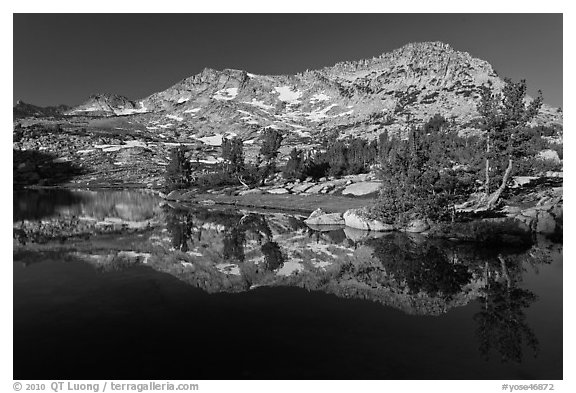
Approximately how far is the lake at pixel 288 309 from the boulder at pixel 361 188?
140 ft

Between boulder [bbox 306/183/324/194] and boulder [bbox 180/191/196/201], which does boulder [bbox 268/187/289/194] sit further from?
boulder [bbox 180/191/196/201]

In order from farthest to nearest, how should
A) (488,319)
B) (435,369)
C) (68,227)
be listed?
(68,227) < (488,319) < (435,369)

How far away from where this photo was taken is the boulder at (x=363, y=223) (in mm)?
56688

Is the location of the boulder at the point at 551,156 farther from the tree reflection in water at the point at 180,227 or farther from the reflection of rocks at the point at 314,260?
the tree reflection in water at the point at 180,227

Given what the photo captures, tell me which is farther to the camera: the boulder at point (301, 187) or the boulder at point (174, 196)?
the boulder at point (174, 196)

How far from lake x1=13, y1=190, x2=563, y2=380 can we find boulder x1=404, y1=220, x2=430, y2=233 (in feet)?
13.6

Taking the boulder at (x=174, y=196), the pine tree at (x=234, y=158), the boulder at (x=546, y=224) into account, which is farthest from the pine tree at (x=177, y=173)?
the boulder at (x=546, y=224)

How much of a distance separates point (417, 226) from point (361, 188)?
42.2m

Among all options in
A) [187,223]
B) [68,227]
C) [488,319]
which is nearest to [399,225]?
[488,319]

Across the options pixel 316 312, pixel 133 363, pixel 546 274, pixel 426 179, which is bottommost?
pixel 133 363

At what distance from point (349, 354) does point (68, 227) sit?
5780 cm

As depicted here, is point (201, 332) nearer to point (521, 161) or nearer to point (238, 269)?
point (238, 269)

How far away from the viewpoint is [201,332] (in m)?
22.9

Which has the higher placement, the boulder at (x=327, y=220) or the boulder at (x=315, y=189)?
the boulder at (x=315, y=189)
